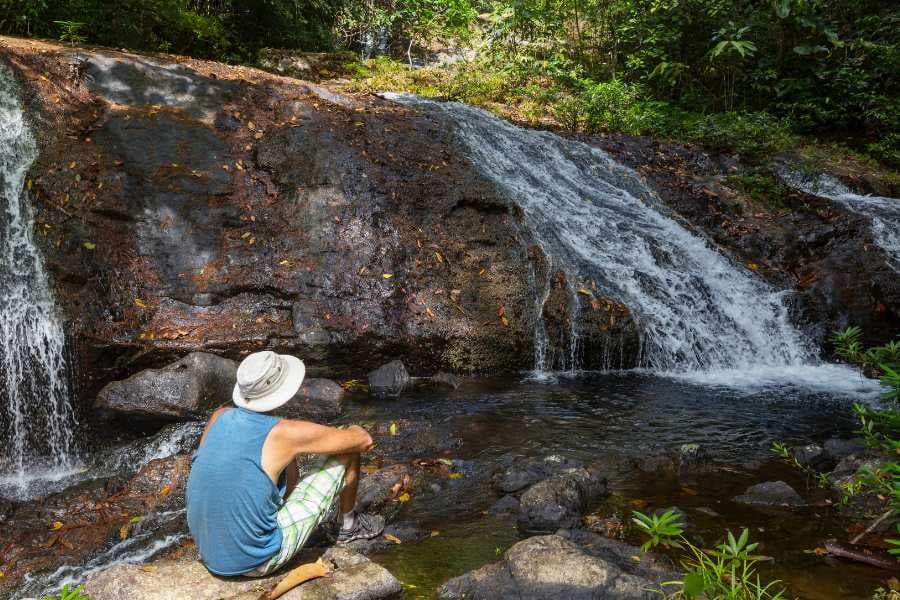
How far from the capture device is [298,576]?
3199 millimetres

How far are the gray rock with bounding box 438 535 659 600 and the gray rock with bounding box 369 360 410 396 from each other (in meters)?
3.81

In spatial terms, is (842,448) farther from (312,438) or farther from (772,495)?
(312,438)

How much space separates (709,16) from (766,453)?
14.1 m

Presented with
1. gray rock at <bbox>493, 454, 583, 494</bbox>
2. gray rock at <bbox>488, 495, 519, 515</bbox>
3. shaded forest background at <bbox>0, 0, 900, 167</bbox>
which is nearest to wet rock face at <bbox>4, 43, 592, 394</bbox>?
gray rock at <bbox>493, 454, 583, 494</bbox>

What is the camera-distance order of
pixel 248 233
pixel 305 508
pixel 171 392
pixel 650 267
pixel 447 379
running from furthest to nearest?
1. pixel 650 267
2. pixel 248 233
3. pixel 447 379
4. pixel 171 392
5. pixel 305 508

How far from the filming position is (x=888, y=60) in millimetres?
14477

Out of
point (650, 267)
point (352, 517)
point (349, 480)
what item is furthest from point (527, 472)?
point (650, 267)

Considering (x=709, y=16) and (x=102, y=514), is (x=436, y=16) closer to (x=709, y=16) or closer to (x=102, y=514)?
(x=709, y=16)

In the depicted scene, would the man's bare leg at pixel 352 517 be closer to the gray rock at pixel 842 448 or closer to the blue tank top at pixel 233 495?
the blue tank top at pixel 233 495

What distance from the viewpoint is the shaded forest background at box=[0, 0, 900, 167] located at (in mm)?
13758

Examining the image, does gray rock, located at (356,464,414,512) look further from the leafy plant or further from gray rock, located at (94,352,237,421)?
the leafy plant

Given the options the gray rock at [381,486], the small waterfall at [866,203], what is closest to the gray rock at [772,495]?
the gray rock at [381,486]

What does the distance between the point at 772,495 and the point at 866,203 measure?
9.25 metres

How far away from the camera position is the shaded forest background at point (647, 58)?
13.8 m
